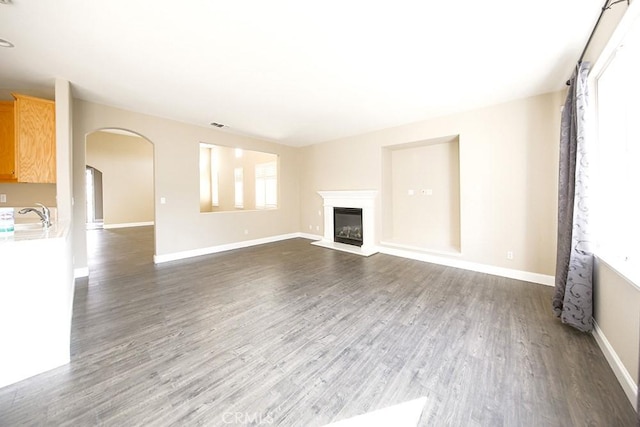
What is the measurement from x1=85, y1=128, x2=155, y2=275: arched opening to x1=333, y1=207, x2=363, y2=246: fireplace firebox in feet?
17.4

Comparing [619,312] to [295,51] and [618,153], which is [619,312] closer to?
[618,153]

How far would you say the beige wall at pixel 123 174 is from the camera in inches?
330

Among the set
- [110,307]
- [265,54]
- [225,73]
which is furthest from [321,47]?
[110,307]

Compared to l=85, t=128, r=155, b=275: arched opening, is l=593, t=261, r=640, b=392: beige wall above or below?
below

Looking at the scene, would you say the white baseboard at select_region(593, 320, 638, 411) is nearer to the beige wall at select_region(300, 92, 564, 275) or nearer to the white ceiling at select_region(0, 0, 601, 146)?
the beige wall at select_region(300, 92, 564, 275)

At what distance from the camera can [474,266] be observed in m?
4.04

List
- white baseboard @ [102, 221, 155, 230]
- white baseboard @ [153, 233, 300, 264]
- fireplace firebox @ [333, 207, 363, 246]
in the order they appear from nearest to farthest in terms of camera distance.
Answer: white baseboard @ [153, 233, 300, 264] < fireplace firebox @ [333, 207, 363, 246] < white baseboard @ [102, 221, 155, 230]

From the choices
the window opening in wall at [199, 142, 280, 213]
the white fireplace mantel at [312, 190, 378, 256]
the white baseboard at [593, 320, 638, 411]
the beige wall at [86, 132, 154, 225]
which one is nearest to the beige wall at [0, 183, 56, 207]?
the window opening in wall at [199, 142, 280, 213]

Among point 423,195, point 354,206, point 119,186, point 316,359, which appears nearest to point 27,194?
point 316,359

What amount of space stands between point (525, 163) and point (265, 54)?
3827 mm

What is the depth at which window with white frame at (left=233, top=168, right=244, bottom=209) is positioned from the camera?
9188 millimetres

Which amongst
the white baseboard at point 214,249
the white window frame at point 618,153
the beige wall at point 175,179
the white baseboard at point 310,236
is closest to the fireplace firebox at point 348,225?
the white baseboard at point 310,236

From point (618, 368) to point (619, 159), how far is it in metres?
1.63

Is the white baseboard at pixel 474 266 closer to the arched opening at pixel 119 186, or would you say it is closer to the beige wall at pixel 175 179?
the beige wall at pixel 175 179
